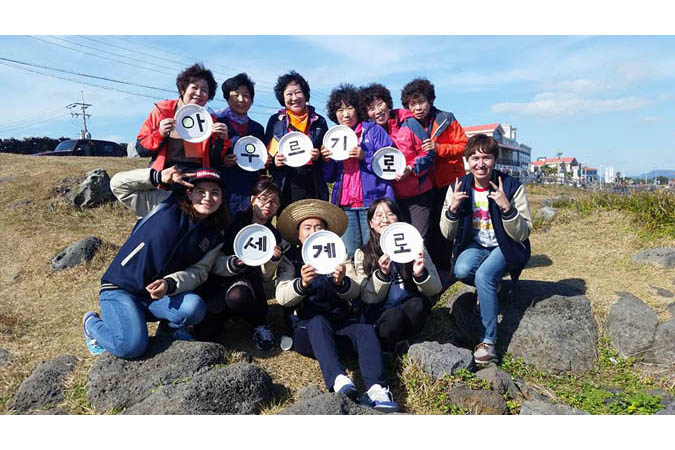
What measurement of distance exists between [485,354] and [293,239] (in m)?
2.03

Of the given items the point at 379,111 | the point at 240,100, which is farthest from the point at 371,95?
the point at 240,100

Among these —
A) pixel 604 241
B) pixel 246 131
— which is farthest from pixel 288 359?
pixel 604 241

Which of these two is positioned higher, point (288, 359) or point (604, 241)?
point (604, 241)

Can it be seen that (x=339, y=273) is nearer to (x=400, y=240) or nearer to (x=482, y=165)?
(x=400, y=240)

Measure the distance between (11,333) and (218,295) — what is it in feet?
8.53

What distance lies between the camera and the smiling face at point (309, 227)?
4238 mm

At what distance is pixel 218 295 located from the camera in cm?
427

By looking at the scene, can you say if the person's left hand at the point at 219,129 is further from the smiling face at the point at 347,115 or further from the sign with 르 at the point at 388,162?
the sign with 르 at the point at 388,162

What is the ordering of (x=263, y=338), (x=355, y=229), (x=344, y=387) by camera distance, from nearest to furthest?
(x=344, y=387)
(x=263, y=338)
(x=355, y=229)

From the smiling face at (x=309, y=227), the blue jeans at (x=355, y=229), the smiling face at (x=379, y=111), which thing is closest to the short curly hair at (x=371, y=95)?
the smiling face at (x=379, y=111)

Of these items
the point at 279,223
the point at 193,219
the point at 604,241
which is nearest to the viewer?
the point at 193,219

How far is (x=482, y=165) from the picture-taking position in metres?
4.21

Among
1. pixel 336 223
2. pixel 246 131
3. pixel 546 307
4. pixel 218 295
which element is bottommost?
pixel 546 307

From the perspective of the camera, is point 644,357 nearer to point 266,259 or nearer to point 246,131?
point 266,259
